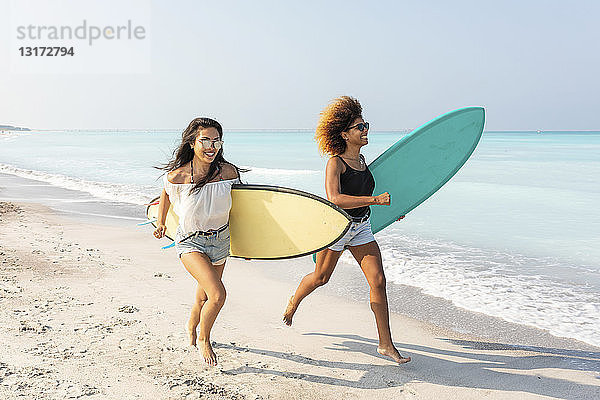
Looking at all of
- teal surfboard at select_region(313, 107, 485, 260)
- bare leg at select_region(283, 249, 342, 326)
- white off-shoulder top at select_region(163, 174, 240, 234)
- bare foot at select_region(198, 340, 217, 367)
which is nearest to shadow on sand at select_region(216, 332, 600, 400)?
bare foot at select_region(198, 340, 217, 367)

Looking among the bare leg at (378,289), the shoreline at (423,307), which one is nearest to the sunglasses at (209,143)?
the bare leg at (378,289)

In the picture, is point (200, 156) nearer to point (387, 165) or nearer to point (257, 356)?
point (257, 356)

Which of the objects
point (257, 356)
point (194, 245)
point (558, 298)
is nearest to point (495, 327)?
point (558, 298)

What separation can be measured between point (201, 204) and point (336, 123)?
1.07 meters

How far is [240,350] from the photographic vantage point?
12.6 ft

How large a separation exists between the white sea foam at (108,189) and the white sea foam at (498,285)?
6812 millimetres

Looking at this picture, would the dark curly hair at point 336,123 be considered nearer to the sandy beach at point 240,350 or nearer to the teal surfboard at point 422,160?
the teal surfboard at point 422,160

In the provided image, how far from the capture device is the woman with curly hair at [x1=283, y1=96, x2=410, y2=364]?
3.62 metres

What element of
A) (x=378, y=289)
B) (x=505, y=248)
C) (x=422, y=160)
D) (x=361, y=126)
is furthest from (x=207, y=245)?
(x=505, y=248)

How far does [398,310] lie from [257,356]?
5.33 feet

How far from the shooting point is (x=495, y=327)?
4.50 m

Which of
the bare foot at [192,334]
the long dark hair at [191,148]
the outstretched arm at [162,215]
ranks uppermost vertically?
the long dark hair at [191,148]

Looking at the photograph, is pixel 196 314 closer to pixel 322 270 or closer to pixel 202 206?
pixel 202 206

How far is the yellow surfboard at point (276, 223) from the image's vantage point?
374cm
